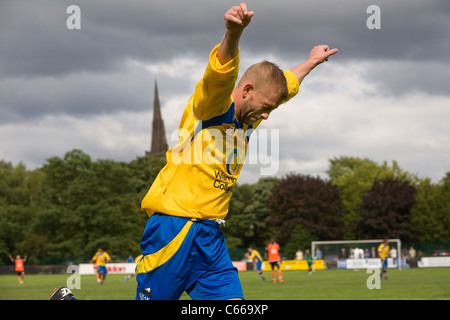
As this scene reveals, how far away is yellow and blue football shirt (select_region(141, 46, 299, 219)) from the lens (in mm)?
4820

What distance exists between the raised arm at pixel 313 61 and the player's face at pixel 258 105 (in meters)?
1.36

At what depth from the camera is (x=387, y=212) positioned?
80688 millimetres

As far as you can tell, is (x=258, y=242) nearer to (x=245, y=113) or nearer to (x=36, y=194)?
(x=36, y=194)

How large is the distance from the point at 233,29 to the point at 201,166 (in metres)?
1.36

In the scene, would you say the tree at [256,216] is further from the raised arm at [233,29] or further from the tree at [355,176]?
the raised arm at [233,29]

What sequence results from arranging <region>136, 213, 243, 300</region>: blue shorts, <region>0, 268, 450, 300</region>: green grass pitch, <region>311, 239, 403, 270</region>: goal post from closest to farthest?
<region>136, 213, 243, 300</region>: blue shorts
<region>0, 268, 450, 300</region>: green grass pitch
<region>311, 239, 403, 270</region>: goal post

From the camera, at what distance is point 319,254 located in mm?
59969

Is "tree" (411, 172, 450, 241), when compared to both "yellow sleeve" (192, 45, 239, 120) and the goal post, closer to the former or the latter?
the goal post

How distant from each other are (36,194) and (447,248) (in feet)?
191

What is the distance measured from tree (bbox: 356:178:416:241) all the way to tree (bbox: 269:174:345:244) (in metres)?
3.21

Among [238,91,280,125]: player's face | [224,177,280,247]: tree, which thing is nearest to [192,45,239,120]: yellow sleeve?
[238,91,280,125]: player's face

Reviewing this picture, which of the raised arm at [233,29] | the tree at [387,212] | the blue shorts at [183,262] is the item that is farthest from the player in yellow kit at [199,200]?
the tree at [387,212]

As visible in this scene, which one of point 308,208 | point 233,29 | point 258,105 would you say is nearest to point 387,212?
point 308,208
